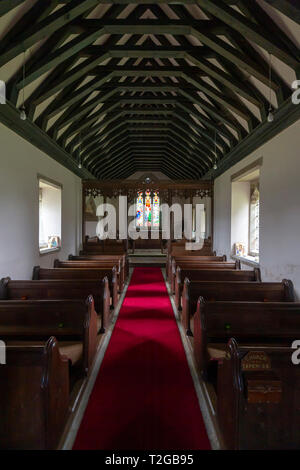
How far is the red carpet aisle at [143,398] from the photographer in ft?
6.00

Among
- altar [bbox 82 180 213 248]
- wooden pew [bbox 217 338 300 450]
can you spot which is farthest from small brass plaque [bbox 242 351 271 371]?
altar [bbox 82 180 213 248]

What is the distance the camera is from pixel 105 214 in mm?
11625

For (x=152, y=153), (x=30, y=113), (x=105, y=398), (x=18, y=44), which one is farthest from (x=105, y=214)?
(x=105, y=398)

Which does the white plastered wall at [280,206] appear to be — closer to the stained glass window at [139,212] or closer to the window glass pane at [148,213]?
the window glass pane at [148,213]

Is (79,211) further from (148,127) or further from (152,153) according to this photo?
(152,153)

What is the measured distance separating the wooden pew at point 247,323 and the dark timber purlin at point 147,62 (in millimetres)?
2271

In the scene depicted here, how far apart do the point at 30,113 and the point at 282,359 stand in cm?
406

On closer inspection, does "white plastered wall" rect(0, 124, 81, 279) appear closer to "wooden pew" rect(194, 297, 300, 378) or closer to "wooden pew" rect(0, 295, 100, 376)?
"wooden pew" rect(0, 295, 100, 376)

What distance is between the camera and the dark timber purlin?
294 cm

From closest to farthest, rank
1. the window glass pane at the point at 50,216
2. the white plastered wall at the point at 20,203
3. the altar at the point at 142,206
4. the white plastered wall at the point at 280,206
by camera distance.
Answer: the white plastered wall at the point at 280,206, the white plastered wall at the point at 20,203, the window glass pane at the point at 50,216, the altar at the point at 142,206

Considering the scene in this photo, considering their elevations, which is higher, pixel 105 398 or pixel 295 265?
pixel 295 265

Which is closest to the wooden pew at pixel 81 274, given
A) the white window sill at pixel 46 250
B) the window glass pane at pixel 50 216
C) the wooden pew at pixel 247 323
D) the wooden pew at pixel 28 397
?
the white window sill at pixel 46 250

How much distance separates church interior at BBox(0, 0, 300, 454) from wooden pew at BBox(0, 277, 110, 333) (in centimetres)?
2

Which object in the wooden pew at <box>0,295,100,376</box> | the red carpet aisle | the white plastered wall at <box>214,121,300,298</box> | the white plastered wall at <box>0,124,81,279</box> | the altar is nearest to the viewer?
the red carpet aisle
